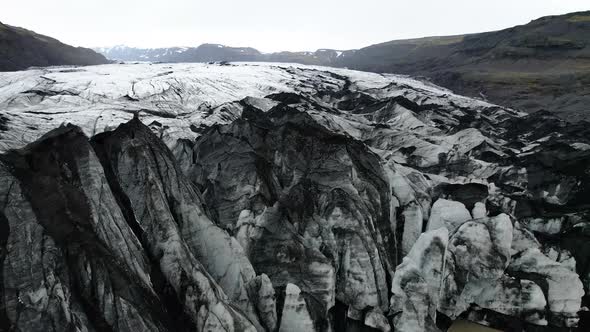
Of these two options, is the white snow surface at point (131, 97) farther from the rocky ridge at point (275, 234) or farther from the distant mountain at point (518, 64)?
the distant mountain at point (518, 64)

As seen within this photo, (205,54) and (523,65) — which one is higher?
(205,54)

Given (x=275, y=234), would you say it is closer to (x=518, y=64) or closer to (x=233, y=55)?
(x=518, y=64)

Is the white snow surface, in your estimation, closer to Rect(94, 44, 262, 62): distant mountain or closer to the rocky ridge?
the rocky ridge

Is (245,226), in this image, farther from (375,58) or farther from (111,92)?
(375,58)

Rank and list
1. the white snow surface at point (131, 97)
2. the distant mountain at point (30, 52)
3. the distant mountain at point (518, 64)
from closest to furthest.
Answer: the white snow surface at point (131, 97) → the distant mountain at point (518, 64) → the distant mountain at point (30, 52)

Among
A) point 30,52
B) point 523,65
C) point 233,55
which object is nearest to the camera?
point 30,52

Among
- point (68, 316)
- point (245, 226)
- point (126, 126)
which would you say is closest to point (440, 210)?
point (245, 226)

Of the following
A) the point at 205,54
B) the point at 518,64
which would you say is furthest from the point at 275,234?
the point at 205,54

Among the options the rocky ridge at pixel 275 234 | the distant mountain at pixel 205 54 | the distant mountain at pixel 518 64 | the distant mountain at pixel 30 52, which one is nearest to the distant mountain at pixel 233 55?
the distant mountain at pixel 205 54
